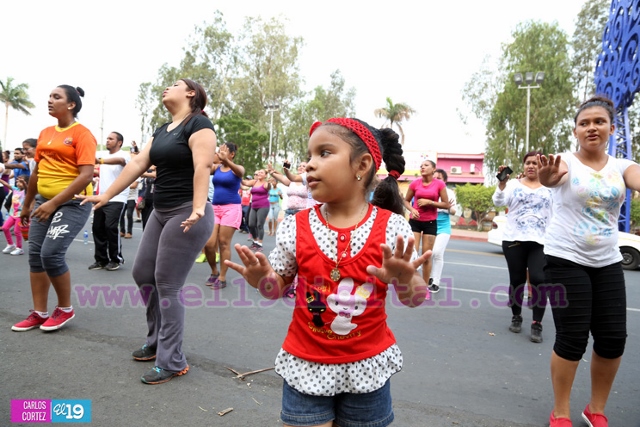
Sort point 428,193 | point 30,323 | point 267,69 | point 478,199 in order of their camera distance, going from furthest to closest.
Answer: point 267,69, point 478,199, point 428,193, point 30,323

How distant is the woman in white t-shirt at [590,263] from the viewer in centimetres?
272

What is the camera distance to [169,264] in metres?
3.10

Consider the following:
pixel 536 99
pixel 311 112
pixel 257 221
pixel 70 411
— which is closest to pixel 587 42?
pixel 536 99

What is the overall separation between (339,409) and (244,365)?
1.88 m

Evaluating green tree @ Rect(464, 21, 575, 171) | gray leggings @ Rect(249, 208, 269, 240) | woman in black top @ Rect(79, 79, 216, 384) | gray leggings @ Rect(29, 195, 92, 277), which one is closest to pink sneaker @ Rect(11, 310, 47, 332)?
gray leggings @ Rect(29, 195, 92, 277)

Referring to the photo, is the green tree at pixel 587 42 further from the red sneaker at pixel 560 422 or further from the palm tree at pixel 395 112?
the red sneaker at pixel 560 422

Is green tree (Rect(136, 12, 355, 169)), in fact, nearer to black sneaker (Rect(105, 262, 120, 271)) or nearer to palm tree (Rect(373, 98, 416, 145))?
palm tree (Rect(373, 98, 416, 145))

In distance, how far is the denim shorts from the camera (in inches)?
67.4

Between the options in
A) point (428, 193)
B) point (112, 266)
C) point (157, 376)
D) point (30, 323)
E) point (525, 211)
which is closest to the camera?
point (157, 376)

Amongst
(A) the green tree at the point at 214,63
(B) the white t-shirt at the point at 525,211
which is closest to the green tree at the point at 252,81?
(A) the green tree at the point at 214,63

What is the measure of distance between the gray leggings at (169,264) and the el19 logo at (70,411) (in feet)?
1.73

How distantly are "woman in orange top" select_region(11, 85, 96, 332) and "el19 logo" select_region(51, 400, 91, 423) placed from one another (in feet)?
4.83

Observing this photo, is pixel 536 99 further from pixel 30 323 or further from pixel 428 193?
pixel 30 323

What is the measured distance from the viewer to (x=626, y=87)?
1320 centimetres
